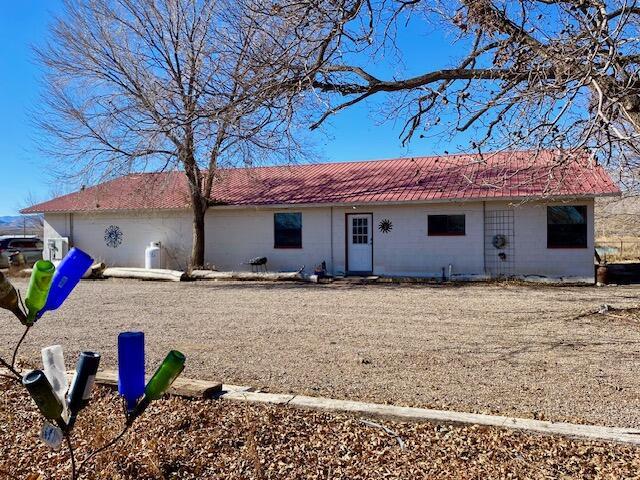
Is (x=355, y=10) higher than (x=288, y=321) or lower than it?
higher

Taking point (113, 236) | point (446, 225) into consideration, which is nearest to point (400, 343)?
point (446, 225)

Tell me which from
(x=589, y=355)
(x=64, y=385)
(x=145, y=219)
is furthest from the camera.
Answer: (x=145, y=219)

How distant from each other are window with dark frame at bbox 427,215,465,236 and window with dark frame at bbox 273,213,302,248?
4601 mm

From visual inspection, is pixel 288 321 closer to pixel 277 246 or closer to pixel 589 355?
pixel 589 355

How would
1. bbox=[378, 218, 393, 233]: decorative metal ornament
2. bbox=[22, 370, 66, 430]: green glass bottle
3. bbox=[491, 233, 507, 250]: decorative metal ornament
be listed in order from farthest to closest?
bbox=[378, 218, 393, 233]: decorative metal ornament < bbox=[491, 233, 507, 250]: decorative metal ornament < bbox=[22, 370, 66, 430]: green glass bottle

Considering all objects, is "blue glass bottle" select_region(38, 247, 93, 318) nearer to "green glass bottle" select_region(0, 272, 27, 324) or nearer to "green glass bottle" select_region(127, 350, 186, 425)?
"green glass bottle" select_region(0, 272, 27, 324)

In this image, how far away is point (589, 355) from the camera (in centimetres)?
645

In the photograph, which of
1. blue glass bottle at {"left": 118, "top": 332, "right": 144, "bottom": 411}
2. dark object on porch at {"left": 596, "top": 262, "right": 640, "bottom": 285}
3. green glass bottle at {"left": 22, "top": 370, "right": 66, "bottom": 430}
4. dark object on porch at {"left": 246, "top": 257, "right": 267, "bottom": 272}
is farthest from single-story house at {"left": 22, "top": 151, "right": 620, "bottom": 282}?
green glass bottle at {"left": 22, "top": 370, "right": 66, "bottom": 430}

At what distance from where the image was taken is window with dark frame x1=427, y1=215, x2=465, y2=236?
55.5 feet

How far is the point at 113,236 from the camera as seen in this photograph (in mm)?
21672

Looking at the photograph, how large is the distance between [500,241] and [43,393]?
15.9m

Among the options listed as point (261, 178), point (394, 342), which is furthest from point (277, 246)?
point (394, 342)

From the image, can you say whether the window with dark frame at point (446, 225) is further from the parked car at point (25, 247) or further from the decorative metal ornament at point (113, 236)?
the parked car at point (25, 247)

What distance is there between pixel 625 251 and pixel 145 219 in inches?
993
